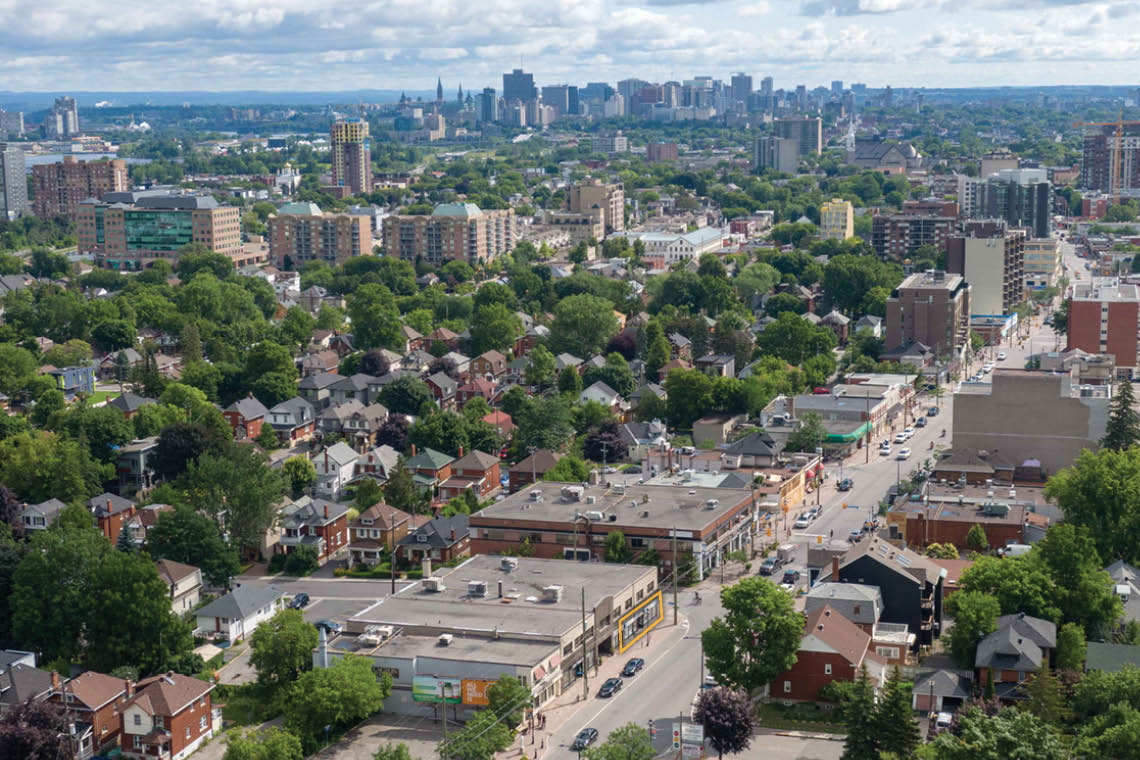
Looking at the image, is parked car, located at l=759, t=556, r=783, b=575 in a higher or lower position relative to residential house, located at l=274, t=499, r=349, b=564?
lower

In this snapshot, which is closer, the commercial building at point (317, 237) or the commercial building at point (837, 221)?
the commercial building at point (317, 237)

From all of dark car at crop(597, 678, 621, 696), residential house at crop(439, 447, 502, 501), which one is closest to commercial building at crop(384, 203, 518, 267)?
residential house at crop(439, 447, 502, 501)

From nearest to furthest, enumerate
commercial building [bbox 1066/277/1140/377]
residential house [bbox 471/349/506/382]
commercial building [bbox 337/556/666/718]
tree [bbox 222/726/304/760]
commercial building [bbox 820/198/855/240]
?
tree [bbox 222/726/304/760] < commercial building [bbox 337/556/666/718] < commercial building [bbox 1066/277/1140/377] < residential house [bbox 471/349/506/382] < commercial building [bbox 820/198/855/240]

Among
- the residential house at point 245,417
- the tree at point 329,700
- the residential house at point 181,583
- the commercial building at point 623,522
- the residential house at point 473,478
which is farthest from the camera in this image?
the residential house at point 245,417

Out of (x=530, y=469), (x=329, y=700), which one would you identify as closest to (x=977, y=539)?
(x=530, y=469)

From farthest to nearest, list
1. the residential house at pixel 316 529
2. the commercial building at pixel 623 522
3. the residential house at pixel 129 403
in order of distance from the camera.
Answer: the residential house at pixel 129 403, the residential house at pixel 316 529, the commercial building at pixel 623 522

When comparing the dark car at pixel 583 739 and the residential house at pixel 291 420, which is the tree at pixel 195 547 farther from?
the residential house at pixel 291 420

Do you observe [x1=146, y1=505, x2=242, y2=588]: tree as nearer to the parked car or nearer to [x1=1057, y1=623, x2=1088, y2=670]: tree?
the parked car

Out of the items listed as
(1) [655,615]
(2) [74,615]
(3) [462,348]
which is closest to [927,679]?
(1) [655,615]

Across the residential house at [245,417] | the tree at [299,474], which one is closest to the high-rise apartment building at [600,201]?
the residential house at [245,417]
